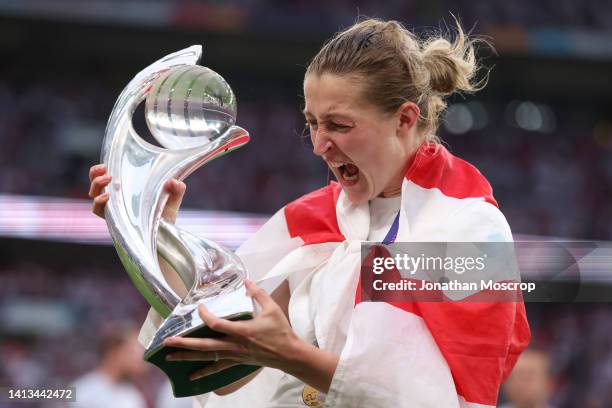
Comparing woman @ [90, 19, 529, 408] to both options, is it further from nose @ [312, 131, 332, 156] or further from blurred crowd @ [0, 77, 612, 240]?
blurred crowd @ [0, 77, 612, 240]

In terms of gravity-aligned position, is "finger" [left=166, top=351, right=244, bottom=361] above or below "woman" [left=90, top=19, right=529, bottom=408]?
below

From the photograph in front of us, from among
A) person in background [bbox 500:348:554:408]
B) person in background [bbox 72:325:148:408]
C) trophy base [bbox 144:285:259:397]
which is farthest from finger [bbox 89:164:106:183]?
person in background [bbox 72:325:148:408]

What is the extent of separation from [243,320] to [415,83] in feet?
1.61

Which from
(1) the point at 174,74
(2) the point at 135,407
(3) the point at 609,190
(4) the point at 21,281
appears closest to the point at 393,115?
(1) the point at 174,74

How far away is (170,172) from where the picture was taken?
51.4 inches

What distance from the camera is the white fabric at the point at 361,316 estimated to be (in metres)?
1.21

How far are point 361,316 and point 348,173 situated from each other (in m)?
0.24

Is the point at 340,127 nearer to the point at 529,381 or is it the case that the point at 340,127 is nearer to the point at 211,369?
the point at 211,369

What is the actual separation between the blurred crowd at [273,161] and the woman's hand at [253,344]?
23.2 feet

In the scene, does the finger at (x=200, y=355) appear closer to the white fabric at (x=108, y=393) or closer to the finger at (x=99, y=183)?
the finger at (x=99, y=183)

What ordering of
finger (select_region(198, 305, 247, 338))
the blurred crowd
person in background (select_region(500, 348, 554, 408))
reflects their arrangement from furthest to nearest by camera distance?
1. the blurred crowd
2. person in background (select_region(500, 348, 554, 408))
3. finger (select_region(198, 305, 247, 338))

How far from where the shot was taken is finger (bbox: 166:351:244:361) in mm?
1072

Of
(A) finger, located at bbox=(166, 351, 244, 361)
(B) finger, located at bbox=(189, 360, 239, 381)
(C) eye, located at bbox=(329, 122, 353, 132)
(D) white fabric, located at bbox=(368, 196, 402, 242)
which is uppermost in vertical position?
(C) eye, located at bbox=(329, 122, 353, 132)

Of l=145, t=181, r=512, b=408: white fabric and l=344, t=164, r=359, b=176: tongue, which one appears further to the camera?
l=344, t=164, r=359, b=176: tongue
